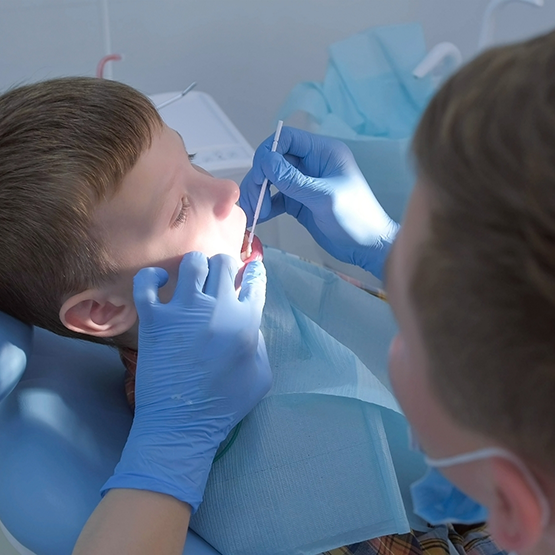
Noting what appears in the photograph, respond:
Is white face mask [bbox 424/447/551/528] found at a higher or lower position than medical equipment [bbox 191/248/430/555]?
higher

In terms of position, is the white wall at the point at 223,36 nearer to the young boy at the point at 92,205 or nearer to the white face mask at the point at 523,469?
the young boy at the point at 92,205

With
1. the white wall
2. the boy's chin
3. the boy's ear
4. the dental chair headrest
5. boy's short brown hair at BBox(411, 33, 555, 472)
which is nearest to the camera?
boy's short brown hair at BBox(411, 33, 555, 472)

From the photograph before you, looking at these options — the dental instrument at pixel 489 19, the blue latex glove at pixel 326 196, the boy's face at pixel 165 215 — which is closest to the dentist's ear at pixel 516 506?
the boy's face at pixel 165 215

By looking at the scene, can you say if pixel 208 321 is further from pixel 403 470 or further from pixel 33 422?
pixel 403 470

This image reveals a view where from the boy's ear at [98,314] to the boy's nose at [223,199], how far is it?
0.73 feet

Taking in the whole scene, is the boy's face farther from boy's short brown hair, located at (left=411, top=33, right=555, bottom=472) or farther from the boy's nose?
Answer: boy's short brown hair, located at (left=411, top=33, right=555, bottom=472)

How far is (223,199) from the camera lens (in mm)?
1128

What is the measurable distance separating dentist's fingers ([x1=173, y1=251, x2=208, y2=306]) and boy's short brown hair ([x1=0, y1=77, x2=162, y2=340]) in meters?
0.11

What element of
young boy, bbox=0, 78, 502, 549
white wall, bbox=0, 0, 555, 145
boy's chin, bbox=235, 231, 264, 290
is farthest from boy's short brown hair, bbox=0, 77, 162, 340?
white wall, bbox=0, 0, 555, 145

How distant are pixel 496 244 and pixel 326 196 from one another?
838 millimetres

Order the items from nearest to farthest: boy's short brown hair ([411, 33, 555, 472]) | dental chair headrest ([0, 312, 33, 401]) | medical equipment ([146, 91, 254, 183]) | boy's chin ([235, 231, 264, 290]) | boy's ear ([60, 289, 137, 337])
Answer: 1. boy's short brown hair ([411, 33, 555, 472])
2. dental chair headrest ([0, 312, 33, 401])
3. boy's ear ([60, 289, 137, 337])
4. boy's chin ([235, 231, 264, 290])
5. medical equipment ([146, 91, 254, 183])

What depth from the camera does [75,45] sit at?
1.92 meters

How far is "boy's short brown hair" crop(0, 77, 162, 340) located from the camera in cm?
99

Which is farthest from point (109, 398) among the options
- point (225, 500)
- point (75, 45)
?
point (75, 45)
